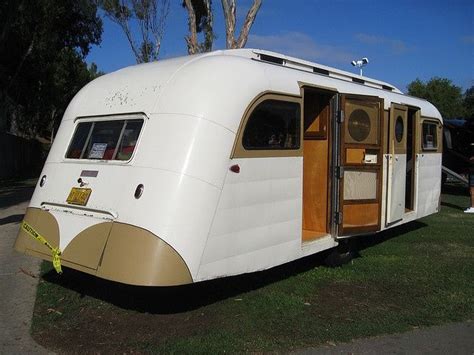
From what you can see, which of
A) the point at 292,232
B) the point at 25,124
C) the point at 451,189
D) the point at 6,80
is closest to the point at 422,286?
the point at 292,232

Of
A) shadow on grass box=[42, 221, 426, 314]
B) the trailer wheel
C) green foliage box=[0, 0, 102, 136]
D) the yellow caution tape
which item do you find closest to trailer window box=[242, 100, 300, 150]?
shadow on grass box=[42, 221, 426, 314]

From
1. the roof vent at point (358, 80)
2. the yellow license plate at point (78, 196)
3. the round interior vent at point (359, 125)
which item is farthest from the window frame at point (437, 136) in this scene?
the yellow license plate at point (78, 196)

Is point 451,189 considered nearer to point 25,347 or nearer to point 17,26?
point 25,347

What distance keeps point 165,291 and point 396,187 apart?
3.70 m

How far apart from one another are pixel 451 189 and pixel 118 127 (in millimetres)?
16036

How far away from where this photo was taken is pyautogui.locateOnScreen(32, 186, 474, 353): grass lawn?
474 centimetres

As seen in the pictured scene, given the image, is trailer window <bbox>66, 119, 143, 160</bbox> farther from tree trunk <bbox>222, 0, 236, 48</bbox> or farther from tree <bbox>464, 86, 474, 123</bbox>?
tree <bbox>464, 86, 474, 123</bbox>

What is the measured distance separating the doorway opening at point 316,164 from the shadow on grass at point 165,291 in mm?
730

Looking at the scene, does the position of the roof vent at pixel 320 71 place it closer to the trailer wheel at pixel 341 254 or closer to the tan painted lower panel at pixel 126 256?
the trailer wheel at pixel 341 254

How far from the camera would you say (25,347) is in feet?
15.1

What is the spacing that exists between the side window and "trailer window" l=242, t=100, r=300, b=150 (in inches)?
161

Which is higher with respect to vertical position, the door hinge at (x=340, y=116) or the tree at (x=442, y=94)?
the tree at (x=442, y=94)

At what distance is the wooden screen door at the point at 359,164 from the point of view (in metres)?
6.55

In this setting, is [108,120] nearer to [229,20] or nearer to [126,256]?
[126,256]
